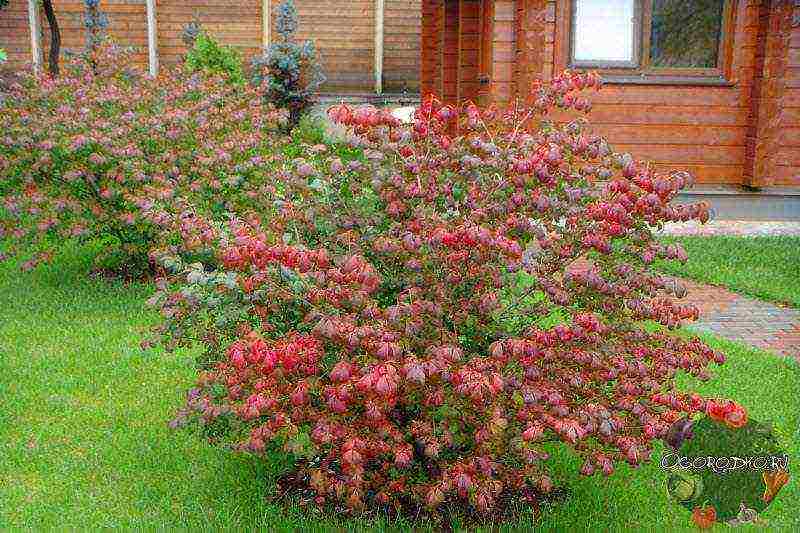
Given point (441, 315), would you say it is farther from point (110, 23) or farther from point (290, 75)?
point (110, 23)

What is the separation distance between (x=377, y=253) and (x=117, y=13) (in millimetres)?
18999

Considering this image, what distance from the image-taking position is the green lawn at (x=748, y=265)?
27.4 ft

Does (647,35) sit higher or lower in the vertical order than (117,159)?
higher

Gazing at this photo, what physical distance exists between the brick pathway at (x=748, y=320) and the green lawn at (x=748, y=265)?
161 mm

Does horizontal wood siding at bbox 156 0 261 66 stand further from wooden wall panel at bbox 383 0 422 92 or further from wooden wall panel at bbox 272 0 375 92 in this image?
wooden wall panel at bbox 383 0 422 92

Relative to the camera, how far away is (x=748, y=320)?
7551 millimetres

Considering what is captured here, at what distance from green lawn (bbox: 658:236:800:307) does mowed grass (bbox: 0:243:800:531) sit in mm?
1757

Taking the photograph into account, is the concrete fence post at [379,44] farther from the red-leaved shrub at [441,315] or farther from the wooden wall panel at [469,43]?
the red-leaved shrub at [441,315]

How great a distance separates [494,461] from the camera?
3875mm

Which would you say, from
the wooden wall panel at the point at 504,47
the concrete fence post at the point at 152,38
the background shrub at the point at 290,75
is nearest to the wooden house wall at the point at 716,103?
the wooden wall panel at the point at 504,47

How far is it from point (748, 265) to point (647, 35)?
3.25 meters

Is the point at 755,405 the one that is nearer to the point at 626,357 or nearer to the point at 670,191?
the point at 626,357

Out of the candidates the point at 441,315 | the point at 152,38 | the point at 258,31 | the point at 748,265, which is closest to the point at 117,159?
the point at 441,315

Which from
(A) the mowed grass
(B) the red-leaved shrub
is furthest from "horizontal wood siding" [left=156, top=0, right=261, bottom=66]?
(B) the red-leaved shrub
